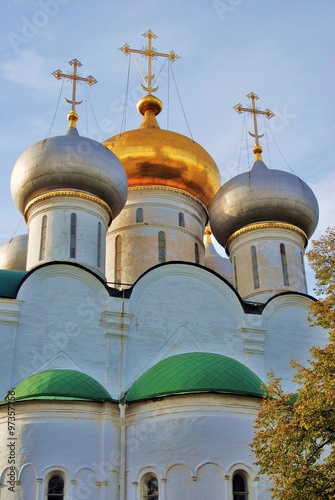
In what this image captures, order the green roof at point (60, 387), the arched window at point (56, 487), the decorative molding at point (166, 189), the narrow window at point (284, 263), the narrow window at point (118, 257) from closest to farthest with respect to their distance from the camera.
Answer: the arched window at point (56, 487) → the green roof at point (60, 387) → the narrow window at point (284, 263) → the narrow window at point (118, 257) → the decorative molding at point (166, 189)

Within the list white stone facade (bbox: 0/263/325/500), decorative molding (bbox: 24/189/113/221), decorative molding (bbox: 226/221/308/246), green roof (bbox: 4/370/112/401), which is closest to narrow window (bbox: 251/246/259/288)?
decorative molding (bbox: 226/221/308/246)

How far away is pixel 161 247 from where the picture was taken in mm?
14352

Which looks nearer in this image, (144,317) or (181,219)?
(144,317)

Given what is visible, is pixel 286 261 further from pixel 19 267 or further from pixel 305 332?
pixel 19 267

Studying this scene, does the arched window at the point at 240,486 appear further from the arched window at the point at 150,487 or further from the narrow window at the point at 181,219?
the narrow window at the point at 181,219

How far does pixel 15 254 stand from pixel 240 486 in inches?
372

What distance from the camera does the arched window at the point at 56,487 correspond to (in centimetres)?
866

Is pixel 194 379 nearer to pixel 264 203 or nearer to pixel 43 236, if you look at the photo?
A: pixel 43 236

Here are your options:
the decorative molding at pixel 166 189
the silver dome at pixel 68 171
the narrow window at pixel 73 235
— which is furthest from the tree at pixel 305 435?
the decorative molding at pixel 166 189

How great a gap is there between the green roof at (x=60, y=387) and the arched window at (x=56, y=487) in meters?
0.98

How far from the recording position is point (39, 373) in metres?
9.82

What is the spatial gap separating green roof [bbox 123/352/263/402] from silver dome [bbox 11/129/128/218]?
162 inches

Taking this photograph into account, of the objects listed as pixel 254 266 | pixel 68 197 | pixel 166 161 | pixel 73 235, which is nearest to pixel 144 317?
pixel 73 235

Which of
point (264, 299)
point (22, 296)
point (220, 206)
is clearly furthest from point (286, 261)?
point (22, 296)
